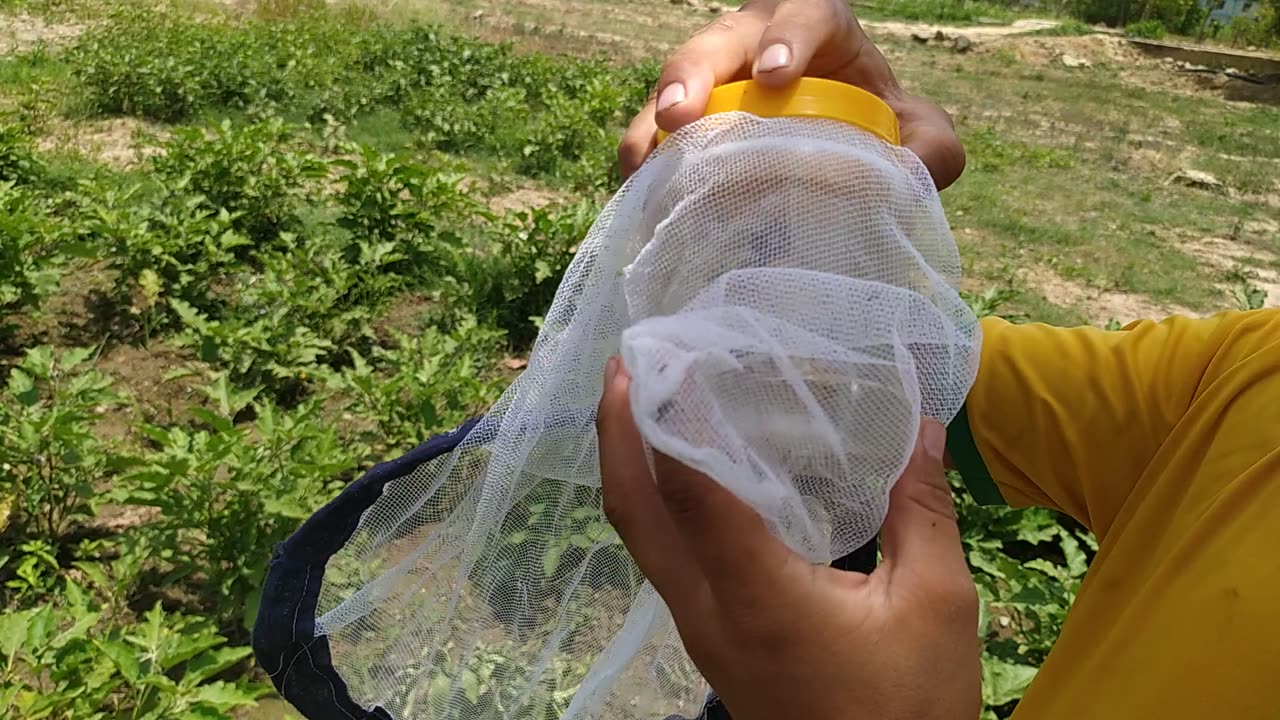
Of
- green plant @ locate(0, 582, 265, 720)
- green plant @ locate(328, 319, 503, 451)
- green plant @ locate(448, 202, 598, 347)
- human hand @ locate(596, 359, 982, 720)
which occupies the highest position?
human hand @ locate(596, 359, 982, 720)

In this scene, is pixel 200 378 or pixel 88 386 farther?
pixel 200 378

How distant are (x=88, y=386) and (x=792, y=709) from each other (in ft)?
8.53

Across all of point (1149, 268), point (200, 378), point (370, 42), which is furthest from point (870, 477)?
point (370, 42)

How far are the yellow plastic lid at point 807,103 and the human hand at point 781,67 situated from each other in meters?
0.01

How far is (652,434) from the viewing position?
1.84 feet

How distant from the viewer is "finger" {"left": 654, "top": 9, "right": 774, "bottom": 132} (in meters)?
0.85

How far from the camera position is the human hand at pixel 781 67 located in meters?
0.84

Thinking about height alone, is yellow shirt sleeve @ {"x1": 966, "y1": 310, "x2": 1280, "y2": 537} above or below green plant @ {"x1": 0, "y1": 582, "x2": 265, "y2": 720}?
above

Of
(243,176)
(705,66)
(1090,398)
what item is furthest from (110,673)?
(243,176)

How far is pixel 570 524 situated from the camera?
108cm

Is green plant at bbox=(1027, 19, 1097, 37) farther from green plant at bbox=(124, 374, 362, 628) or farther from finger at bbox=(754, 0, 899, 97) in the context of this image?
finger at bbox=(754, 0, 899, 97)

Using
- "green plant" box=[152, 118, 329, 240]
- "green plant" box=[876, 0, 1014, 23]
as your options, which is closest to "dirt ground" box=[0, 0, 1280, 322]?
"green plant" box=[876, 0, 1014, 23]

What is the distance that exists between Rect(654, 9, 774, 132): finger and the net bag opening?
25 millimetres

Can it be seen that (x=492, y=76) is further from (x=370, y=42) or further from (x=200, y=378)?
(x=200, y=378)
